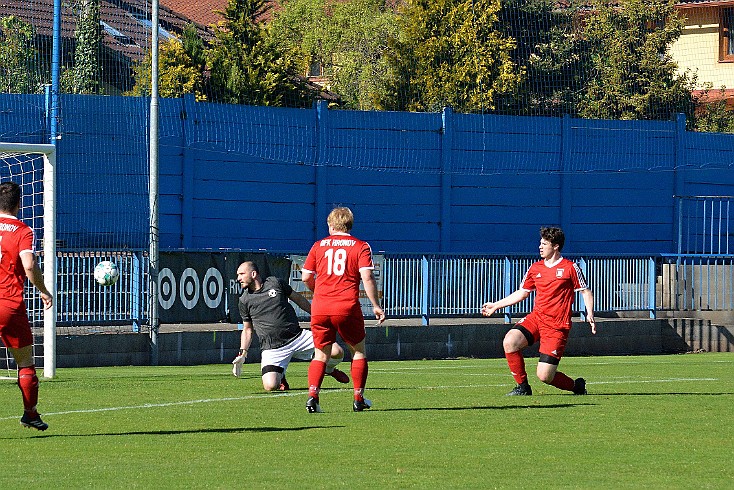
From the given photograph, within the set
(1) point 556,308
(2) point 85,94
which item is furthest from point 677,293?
(1) point 556,308

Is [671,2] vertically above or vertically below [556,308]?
above

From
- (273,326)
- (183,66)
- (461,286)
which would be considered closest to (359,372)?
(273,326)

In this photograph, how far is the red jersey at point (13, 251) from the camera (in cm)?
977

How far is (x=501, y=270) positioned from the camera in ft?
80.5

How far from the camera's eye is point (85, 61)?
26.4 metres

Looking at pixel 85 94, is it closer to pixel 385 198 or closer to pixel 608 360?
pixel 385 198

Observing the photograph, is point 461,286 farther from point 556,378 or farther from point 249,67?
point 249,67

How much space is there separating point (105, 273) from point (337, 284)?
901cm

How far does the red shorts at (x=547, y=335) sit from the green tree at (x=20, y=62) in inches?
500

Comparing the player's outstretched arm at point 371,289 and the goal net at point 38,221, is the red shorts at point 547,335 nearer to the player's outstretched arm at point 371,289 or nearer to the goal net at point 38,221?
the player's outstretched arm at point 371,289

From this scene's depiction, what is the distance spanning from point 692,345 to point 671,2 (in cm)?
2010

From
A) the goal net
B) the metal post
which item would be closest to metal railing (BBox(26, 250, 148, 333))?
the goal net

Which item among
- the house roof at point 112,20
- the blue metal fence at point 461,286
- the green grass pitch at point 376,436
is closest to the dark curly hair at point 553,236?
the green grass pitch at point 376,436

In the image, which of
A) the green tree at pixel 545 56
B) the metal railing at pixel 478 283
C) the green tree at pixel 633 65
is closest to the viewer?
the metal railing at pixel 478 283
